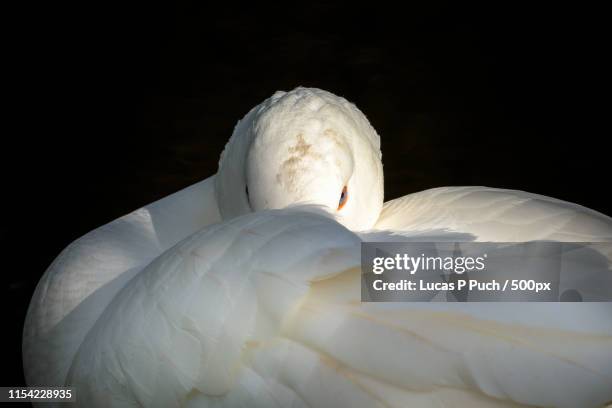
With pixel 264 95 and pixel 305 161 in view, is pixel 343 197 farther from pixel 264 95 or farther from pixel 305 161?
pixel 264 95

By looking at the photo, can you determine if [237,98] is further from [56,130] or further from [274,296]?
[274,296]

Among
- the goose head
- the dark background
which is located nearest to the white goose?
the goose head

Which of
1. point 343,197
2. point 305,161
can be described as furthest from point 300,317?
point 343,197

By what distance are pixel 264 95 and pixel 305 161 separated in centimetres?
203

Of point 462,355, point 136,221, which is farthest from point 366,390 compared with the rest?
point 136,221

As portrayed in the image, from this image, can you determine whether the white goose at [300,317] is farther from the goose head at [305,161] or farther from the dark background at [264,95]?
the dark background at [264,95]

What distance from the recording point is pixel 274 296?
5.61 feet

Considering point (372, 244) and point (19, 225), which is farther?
point (19, 225)

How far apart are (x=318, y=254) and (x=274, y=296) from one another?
116 mm

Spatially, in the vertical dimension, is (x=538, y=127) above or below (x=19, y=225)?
above

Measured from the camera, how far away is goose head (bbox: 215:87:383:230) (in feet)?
7.96

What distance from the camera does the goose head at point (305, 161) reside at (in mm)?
2426

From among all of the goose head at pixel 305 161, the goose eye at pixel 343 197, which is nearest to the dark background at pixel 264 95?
the goose head at pixel 305 161

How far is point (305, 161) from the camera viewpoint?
245cm
